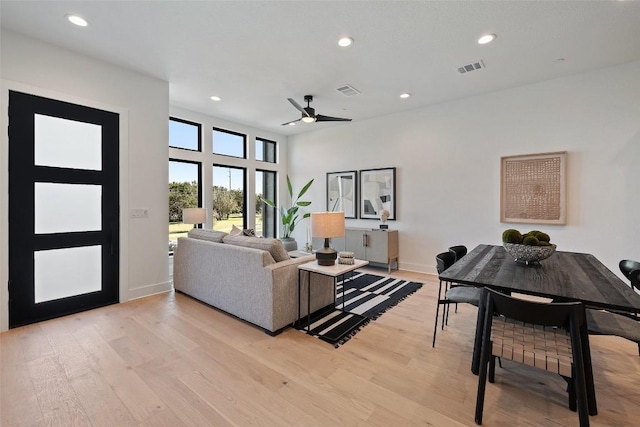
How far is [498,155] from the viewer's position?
4.34 m

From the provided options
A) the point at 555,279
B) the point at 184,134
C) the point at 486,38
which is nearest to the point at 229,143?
the point at 184,134

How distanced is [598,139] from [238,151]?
19.8 ft

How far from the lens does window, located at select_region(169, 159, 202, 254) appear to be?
5.05m

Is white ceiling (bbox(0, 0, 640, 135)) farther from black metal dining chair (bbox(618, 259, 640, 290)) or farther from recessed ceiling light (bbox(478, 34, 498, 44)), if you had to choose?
black metal dining chair (bbox(618, 259, 640, 290))

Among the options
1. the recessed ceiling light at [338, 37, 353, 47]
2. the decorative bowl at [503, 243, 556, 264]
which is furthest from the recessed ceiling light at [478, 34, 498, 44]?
the decorative bowl at [503, 243, 556, 264]

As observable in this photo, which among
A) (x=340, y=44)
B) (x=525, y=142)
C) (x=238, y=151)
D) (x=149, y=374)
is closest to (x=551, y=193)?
(x=525, y=142)

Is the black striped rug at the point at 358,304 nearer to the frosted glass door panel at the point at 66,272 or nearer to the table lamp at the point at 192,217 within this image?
the table lamp at the point at 192,217

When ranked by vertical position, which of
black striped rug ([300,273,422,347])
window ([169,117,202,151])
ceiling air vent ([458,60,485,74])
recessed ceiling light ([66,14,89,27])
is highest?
ceiling air vent ([458,60,485,74])

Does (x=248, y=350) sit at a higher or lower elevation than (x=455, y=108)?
lower

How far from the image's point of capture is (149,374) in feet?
6.79

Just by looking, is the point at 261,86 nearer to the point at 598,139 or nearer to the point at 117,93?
the point at 117,93

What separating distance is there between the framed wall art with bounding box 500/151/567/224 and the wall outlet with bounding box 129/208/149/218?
5176mm

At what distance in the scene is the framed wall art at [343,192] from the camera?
233 inches

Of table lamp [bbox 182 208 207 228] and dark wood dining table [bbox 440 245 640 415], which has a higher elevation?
table lamp [bbox 182 208 207 228]
